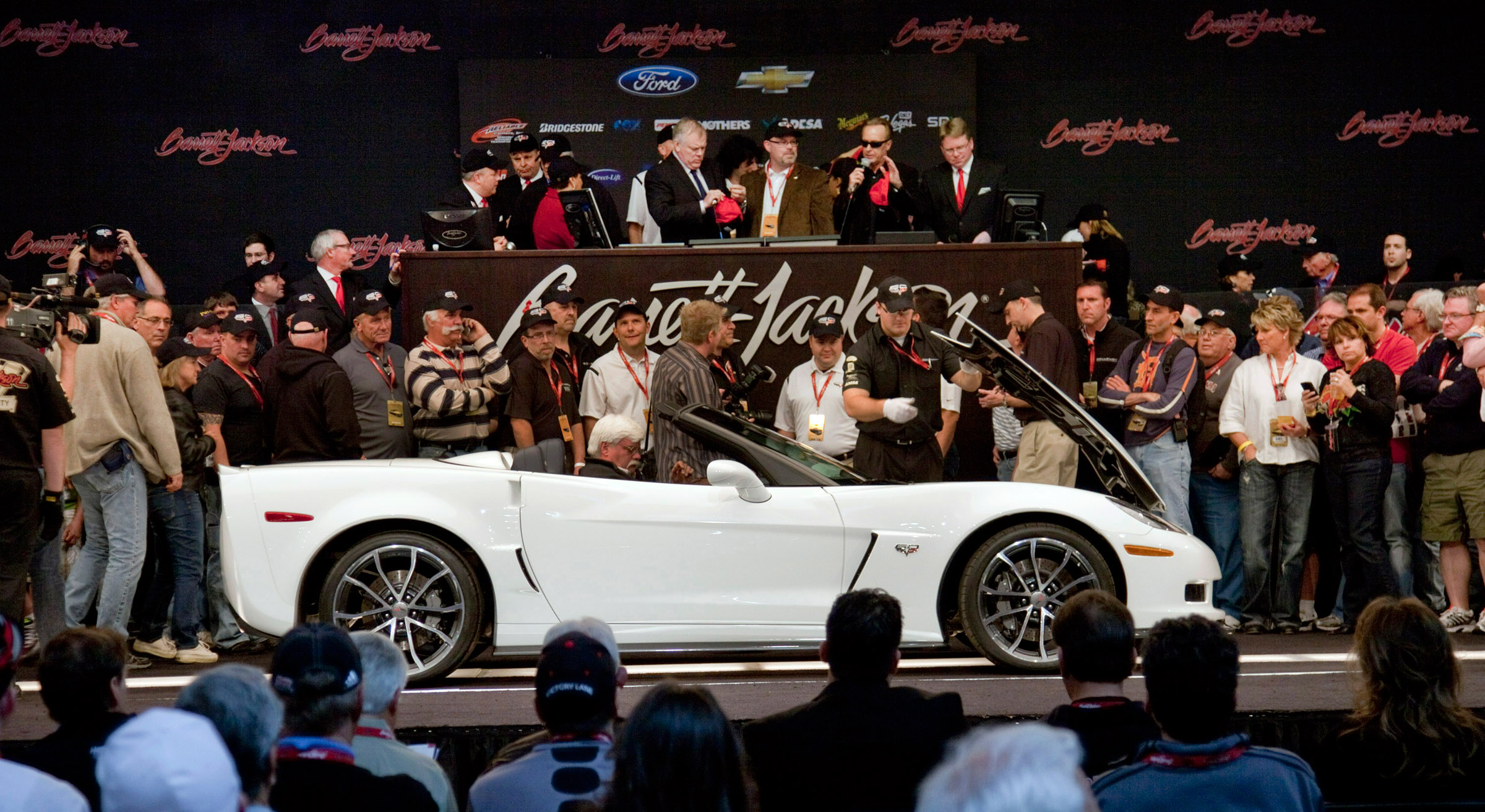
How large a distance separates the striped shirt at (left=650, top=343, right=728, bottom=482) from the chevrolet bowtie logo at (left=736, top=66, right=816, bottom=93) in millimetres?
7767

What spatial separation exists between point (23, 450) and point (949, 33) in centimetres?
1165

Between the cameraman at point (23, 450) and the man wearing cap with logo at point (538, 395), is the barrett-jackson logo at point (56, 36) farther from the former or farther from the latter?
the cameraman at point (23, 450)

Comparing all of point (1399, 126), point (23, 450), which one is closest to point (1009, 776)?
point (23, 450)

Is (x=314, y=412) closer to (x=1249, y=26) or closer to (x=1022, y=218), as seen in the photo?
(x=1022, y=218)

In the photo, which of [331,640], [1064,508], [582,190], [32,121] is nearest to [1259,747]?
[331,640]

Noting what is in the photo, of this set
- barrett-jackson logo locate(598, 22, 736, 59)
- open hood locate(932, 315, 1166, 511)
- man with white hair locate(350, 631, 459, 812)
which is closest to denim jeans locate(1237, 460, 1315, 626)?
open hood locate(932, 315, 1166, 511)

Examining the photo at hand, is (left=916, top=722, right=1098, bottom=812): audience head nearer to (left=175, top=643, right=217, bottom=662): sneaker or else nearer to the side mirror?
the side mirror

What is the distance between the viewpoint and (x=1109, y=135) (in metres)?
16.1

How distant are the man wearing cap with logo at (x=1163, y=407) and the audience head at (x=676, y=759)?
7040 millimetres

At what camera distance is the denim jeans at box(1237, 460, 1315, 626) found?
30.3ft

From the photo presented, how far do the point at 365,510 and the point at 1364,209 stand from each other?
1295cm

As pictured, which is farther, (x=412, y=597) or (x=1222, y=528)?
(x=1222, y=528)

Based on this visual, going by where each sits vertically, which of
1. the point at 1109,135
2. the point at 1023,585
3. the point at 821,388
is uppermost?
the point at 1109,135

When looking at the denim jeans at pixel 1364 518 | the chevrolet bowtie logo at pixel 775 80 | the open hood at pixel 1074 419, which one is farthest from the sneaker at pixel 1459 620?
the chevrolet bowtie logo at pixel 775 80
